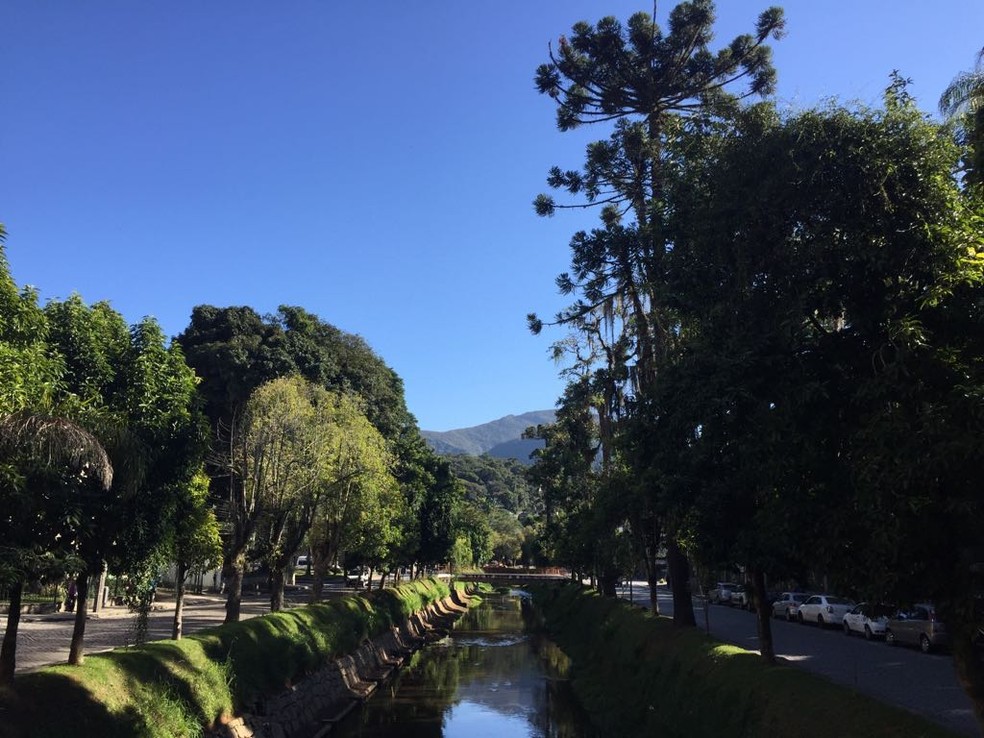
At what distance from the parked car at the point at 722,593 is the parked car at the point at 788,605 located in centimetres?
953

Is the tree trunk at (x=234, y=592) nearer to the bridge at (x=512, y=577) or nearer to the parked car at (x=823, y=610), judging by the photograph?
the parked car at (x=823, y=610)

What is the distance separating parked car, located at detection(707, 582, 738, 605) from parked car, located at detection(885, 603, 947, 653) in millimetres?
25669

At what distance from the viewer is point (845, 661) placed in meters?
22.0

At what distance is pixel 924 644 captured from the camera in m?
23.9

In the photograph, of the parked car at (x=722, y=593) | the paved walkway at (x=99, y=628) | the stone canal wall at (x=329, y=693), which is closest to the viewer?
the stone canal wall at (x=329, y=693)

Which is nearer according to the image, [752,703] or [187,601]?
[752,703]

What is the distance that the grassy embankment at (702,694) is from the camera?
11391mm

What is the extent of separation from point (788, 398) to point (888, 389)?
4.51ft

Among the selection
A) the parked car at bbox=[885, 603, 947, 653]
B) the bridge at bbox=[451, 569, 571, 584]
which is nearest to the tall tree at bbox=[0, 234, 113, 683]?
the parked car at bbox=[885, 603, 947, 653]

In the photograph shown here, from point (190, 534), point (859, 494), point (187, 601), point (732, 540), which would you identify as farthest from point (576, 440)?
point (859, 494)

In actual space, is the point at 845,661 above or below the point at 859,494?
below

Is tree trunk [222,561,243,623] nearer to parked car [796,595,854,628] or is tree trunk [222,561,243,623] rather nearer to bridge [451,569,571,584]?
parked car [796,595,854,628]

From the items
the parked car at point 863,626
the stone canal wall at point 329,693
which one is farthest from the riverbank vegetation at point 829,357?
the parked car at point 863,626

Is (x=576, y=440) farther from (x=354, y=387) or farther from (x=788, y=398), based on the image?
(x=788, y=398)
